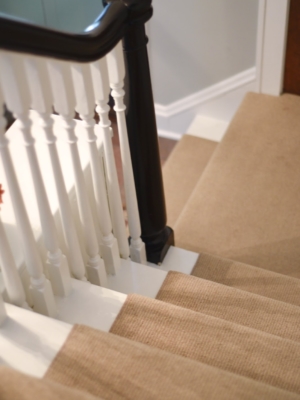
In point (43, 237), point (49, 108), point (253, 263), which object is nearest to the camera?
point (49, 108)

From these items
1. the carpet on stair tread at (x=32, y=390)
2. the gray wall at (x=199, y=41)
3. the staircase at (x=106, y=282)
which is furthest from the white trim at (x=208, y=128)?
the carpet on stair tread at (x=32, y=390)

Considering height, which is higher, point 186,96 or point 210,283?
point 210,283

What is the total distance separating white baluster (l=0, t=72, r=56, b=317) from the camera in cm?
117

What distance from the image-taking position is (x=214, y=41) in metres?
3.22

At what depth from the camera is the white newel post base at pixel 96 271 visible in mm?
1719

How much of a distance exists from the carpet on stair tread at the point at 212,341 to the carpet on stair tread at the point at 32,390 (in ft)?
1.20

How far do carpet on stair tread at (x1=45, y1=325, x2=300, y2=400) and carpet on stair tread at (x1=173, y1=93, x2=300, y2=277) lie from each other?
113 centimetres

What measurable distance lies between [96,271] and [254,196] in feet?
3.67

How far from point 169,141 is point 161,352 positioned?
255cm

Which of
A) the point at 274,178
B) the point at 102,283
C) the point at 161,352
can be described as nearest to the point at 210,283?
the point at 102,283

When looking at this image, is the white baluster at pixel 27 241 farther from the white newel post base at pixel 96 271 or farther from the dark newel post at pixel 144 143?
the dark newel post at pixel 144 143

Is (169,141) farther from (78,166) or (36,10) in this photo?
(78,166)

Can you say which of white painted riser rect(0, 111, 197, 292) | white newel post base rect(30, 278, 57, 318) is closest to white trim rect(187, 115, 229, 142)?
white painted riser rect(0, 111, 197, 292)

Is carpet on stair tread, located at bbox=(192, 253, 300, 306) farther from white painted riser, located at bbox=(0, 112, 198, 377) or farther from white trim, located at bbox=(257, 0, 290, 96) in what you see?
white trim, located at bbox=(257, 0, 290, 96)
